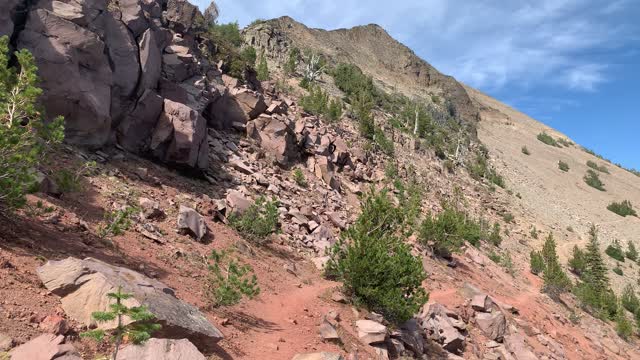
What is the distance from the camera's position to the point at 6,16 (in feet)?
35.7

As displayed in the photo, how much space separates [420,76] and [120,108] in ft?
196

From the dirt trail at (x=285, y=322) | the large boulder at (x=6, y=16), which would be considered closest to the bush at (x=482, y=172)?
the dirt trail at (x=285, y=322)

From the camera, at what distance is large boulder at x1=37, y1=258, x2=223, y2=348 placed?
5959mm

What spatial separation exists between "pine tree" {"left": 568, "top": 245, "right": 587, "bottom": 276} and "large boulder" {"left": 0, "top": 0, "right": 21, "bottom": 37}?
36.6 m

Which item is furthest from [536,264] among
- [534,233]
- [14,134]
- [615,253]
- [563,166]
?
[563,166]

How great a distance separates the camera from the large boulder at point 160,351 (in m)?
4.94

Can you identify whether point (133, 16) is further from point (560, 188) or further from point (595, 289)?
point (560, 188)

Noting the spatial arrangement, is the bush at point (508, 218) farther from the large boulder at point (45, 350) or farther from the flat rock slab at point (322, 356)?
the large boulder at point (45, 350)

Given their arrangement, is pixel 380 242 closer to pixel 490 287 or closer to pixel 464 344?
pixel 464 344

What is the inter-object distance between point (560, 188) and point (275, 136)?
4439 centimetres

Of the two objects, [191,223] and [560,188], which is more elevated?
[560,188]

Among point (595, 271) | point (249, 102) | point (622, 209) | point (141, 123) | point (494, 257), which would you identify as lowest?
point (494, 257)

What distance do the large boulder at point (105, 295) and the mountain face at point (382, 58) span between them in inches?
1970

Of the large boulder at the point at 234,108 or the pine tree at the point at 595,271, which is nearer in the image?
the large boulder at the point at 234,108
